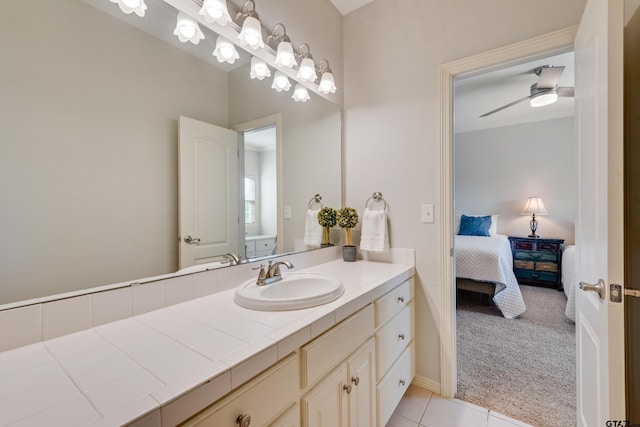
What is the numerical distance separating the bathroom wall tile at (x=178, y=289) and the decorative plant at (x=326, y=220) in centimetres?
98

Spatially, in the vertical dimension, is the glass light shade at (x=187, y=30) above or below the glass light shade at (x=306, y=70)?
below

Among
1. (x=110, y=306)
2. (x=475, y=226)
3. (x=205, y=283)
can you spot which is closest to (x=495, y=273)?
(x=475, y=226)

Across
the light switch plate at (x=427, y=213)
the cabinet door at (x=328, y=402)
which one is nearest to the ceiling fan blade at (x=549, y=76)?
the light switch plate at (x=427, y=213)

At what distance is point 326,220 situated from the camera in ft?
6.38

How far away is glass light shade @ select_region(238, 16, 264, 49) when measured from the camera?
131cm

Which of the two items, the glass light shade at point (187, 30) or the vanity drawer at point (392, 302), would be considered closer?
the glass light shade at point (187, 30)

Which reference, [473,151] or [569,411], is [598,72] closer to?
[569,411]

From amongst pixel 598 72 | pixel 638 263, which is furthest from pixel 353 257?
pixel 598 72

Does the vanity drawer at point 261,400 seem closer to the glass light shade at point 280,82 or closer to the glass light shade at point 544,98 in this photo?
the glass light shade at point 280,82

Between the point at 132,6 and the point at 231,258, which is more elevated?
the point at 132,6

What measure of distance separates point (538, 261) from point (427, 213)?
3.62m

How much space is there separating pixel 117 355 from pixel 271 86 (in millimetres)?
1437

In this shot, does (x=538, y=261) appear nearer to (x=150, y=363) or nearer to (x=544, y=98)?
(x=544, y=98)

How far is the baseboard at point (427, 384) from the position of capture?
174 centimetres
